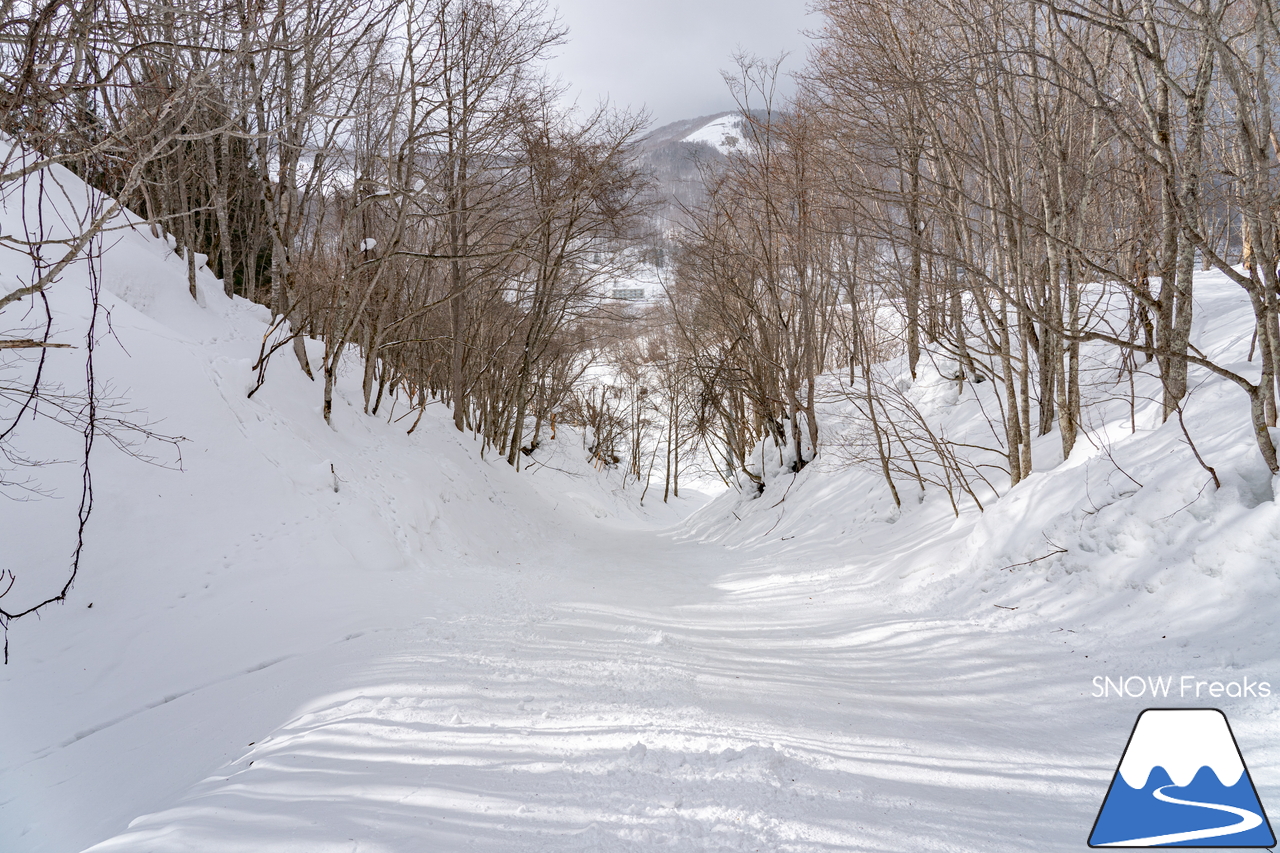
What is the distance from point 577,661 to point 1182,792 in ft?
10.2

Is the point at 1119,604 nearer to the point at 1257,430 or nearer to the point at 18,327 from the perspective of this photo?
the point at 1257,430

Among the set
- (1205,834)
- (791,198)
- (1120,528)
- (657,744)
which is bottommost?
(1205,834)

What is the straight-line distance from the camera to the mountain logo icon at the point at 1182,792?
7.13 ft

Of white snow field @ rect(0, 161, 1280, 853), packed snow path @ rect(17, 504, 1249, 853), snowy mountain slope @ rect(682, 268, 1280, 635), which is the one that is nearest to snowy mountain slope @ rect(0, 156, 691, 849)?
white snow field @ rect(0, 161, 1280, 853)

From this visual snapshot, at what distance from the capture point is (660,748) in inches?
110

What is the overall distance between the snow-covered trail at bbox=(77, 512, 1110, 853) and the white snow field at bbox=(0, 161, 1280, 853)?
0.02 meters

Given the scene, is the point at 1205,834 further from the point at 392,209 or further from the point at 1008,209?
the point at 392,209

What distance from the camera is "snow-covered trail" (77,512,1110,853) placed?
2250 mm

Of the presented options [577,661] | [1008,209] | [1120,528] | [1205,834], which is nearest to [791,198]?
[1008,209]

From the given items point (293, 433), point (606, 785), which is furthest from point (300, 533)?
point (606, 785)

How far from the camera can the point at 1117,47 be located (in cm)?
730

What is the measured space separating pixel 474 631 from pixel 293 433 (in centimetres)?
454

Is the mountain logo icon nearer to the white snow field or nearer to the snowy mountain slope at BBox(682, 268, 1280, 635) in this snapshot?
the white snow field

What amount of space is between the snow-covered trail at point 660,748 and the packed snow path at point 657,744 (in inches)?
0.5
